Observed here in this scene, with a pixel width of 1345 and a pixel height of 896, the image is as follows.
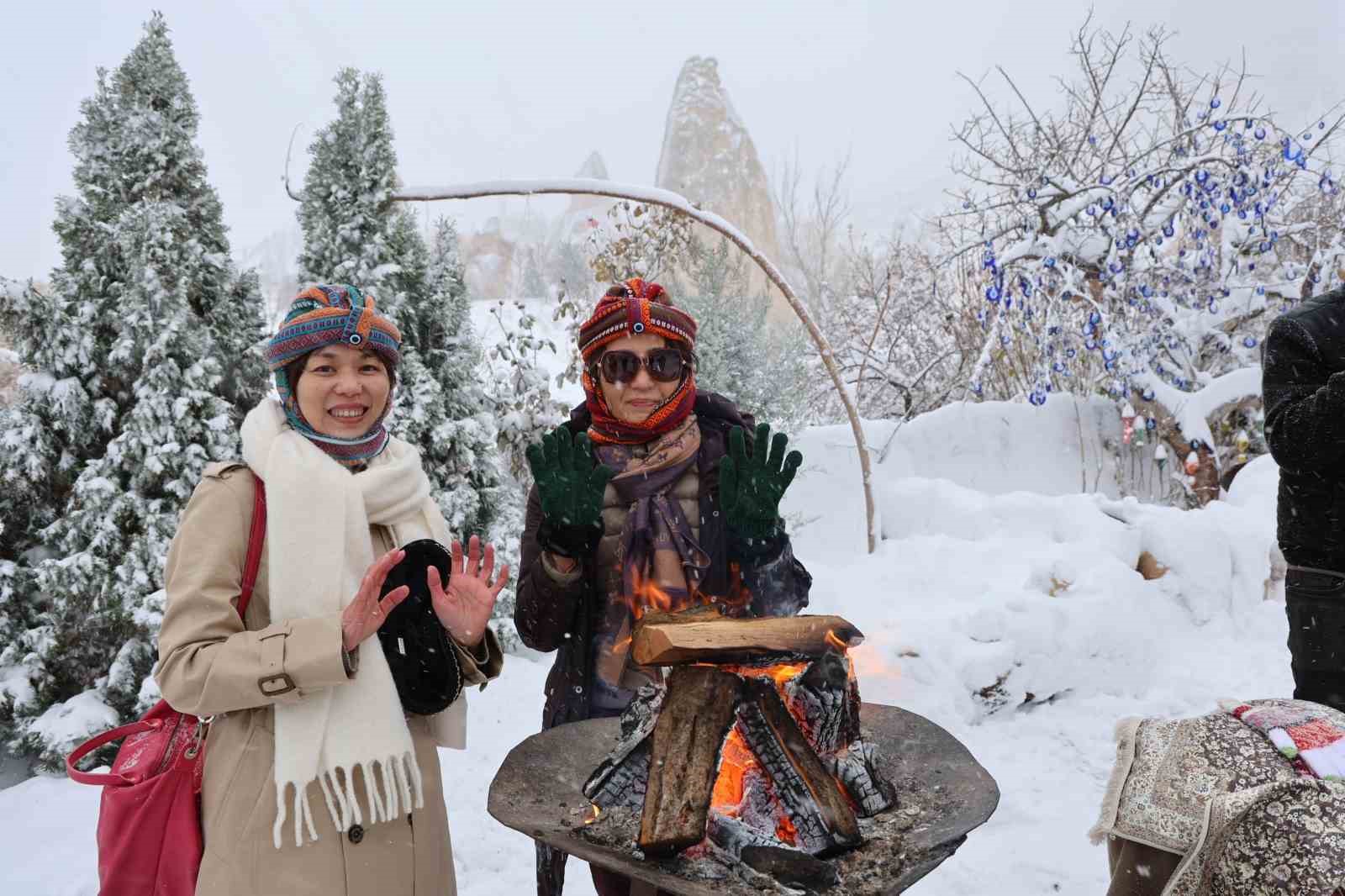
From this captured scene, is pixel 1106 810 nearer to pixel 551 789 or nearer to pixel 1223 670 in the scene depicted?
pixel 551 789

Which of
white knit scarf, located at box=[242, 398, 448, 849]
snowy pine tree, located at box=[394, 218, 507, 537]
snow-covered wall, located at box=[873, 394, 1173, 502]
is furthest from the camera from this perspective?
snow-covered wall, located at box=[873, 394, 1173, 502]

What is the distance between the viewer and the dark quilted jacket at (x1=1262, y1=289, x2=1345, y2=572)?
243 centimetres

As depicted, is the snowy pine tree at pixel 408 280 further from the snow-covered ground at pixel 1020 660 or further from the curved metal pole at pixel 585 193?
the snow-covered ground at pixel 1020 660

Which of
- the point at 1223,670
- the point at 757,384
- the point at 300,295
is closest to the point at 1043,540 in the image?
the point at 1223,670

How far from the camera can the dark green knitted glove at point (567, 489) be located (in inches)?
87.7

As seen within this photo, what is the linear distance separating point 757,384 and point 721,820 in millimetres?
6991

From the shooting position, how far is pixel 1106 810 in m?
2.04

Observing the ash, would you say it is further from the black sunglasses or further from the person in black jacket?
the person in black jacket

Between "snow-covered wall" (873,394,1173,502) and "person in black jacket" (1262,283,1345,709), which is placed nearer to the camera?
"person in black jacket" (1262,283,1345,709)

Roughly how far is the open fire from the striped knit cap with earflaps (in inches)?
23.9

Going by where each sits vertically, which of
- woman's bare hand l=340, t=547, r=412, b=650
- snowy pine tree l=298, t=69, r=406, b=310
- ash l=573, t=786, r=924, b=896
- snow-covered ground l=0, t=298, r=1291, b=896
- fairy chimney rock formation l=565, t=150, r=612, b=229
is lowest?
snow-covered ground l=0, t=298, r=1291, b=896

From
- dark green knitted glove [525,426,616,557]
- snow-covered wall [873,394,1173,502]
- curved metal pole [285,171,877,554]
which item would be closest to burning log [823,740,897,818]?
dark green knitted glove [525,426,616,557]

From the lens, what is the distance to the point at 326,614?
70.7 inches

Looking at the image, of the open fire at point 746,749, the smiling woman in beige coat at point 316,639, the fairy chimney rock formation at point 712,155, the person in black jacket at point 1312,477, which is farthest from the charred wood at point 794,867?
the fairy chimney rock formation at point 712,155
